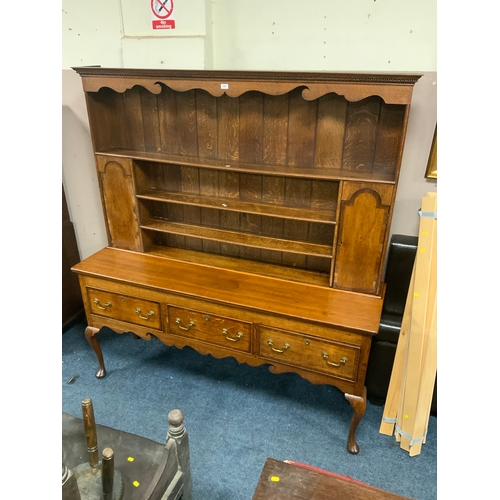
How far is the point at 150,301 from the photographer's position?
2137 mm

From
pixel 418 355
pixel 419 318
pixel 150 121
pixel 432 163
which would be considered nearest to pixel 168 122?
pixel 150 121

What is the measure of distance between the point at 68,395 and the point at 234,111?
194 cm

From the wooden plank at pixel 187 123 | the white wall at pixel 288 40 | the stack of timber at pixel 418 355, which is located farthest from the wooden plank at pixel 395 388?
the wooden plank at pixel 187 123

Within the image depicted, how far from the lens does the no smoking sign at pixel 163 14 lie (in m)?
1.93

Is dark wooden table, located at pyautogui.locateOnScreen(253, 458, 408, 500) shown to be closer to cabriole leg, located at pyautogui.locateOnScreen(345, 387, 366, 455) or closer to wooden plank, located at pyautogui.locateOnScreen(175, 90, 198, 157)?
cabriole leg, located at pyautogui.locateOnScreen(345, 387, 366, 455)

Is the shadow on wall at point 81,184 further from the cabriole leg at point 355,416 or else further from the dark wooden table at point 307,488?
the dark wooden table at point 307,488

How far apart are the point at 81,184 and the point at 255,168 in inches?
56.1

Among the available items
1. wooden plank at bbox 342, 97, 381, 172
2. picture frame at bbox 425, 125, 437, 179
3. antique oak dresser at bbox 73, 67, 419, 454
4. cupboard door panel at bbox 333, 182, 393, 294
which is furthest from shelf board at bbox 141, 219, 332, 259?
picture frame at bbox 425, 125, 437, 179

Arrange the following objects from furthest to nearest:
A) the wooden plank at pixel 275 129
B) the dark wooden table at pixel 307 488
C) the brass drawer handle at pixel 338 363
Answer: the wooden plank at pixel 275 129
the brass drawer handle at pixel 338 363
the dark wooden table at pixel 307 488

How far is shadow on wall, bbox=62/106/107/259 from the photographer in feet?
8.43

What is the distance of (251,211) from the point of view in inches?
80.4

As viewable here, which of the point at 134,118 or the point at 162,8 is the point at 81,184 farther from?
the point at 162,8

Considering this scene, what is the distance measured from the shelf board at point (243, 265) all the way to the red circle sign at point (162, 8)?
1284 mm

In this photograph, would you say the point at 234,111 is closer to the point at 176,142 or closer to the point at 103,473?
the point at 176,142
